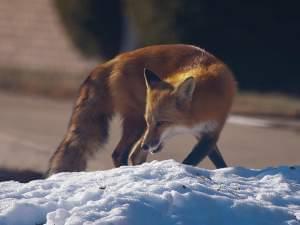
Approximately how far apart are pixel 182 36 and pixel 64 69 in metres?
5.92

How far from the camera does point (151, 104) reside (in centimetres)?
937

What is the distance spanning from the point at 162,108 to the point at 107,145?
14.0 ft

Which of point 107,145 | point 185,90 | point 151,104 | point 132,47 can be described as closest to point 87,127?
point 151,104

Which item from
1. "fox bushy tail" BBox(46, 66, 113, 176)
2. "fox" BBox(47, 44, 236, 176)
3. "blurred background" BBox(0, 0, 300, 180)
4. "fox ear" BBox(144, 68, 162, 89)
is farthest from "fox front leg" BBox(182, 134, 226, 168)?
"blurred background" BBox(0, 0, 300, 180)

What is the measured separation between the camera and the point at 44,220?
727cm

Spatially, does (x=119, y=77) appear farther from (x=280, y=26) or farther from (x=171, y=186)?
(x=280, y=26)

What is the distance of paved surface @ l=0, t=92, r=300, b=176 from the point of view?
12875mm

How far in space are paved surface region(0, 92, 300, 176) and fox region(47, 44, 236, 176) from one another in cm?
112

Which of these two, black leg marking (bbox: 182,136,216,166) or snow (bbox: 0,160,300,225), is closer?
snow (bbox: 0,160,300,225)

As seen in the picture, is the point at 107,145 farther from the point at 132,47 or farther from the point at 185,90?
the point at 132,47

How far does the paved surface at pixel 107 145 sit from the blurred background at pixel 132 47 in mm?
15

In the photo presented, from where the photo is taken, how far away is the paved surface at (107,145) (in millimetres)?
12875

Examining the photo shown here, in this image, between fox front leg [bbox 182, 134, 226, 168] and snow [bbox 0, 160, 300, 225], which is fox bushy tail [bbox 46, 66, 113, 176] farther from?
snow [bbox 0, 160, 300, 225]

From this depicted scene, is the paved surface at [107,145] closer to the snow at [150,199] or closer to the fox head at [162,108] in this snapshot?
the fox head at [162,108]
